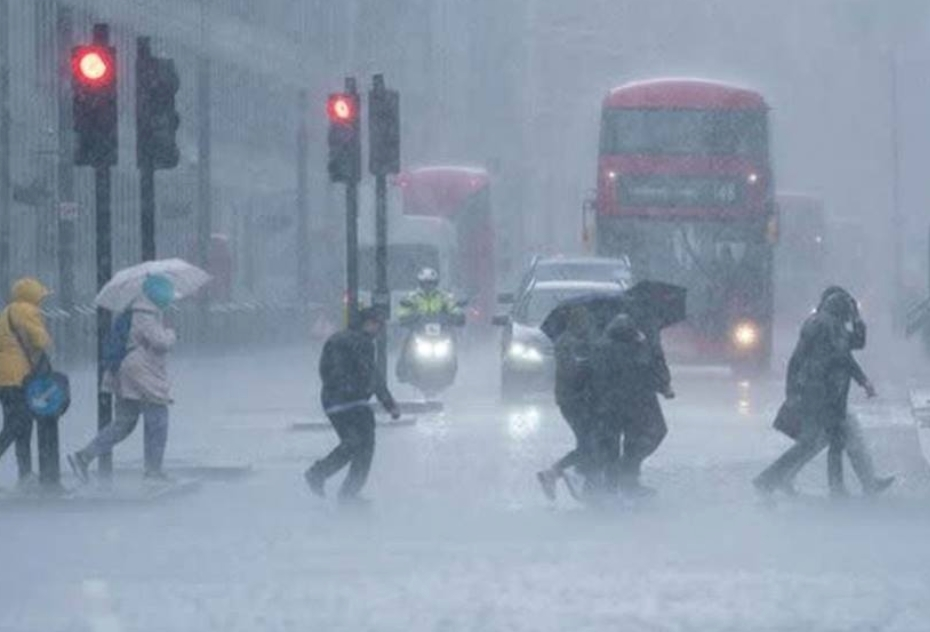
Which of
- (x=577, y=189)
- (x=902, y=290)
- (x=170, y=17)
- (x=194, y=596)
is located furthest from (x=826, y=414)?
(x=577, y=189)

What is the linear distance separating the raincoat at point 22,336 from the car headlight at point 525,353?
15.2 meters

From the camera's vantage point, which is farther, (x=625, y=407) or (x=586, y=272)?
(x=586, y=272)

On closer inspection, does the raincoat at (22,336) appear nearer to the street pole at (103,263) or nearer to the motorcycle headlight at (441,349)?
the street pole at (103,263)

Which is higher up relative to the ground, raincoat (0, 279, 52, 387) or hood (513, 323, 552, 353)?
raincoat (0, 279, 52, 387)

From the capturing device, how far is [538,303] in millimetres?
37281

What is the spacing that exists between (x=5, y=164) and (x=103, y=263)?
2711cm

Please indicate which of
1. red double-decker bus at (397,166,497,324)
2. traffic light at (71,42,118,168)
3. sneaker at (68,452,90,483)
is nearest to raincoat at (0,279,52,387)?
sneaker at (68,452,90,483)

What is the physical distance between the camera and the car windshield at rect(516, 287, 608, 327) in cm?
3700

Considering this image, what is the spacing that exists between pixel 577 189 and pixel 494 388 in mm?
66092

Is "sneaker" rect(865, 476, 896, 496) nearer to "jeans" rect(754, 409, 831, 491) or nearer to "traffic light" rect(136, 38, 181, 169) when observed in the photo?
Answer: "jeans" rect(754, 409, 831, 491)

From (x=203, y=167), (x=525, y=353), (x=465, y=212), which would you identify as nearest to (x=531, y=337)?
(x=525, y=353)

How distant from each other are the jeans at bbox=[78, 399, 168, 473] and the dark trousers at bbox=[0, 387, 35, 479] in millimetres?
423

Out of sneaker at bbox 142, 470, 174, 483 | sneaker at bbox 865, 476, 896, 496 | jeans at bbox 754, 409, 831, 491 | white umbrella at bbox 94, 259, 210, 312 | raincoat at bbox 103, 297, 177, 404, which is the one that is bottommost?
sneaker at bbox 865, 476, 896, 496

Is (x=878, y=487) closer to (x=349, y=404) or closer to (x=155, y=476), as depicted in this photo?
(x=349, y=404)
